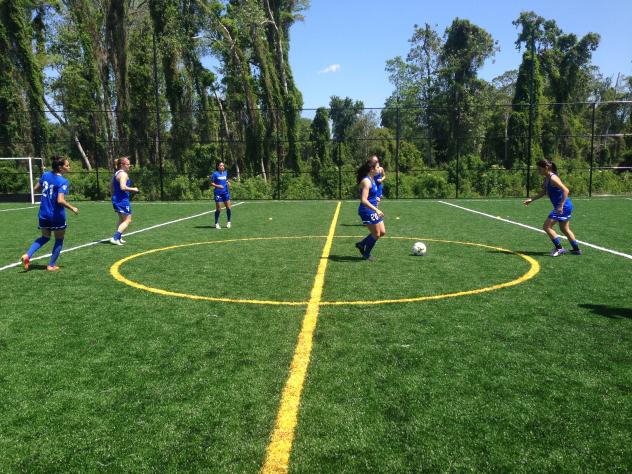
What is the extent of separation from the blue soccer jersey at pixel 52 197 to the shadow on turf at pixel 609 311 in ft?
26.5

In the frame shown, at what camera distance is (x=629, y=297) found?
6.59 metres

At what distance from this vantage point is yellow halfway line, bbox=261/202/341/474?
293 cm

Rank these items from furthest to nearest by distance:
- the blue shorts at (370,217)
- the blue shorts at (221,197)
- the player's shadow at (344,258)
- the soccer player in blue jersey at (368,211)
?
the blue shorts at (221,197) < the player's shadow at (344,258) < the blue shorts at (370,217) < the soccer player in blue jersey at (368,211)

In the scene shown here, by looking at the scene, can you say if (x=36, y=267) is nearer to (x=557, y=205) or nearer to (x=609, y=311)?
(x=609, y=311)

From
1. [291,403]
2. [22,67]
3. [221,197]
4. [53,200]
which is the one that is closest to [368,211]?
[53,200]

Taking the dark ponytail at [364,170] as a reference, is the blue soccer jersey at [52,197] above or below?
below

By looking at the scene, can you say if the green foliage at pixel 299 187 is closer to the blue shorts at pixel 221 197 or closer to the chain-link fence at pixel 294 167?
the chain-link fence at pixel 294 167

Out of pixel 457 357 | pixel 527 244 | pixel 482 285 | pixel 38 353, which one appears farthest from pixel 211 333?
pixel 527 244

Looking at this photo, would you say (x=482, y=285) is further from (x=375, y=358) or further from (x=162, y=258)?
Result: (x=162, y=258)

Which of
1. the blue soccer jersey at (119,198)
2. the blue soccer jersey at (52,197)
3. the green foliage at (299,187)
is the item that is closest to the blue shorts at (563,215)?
the blue soccer jersey at (52,197)

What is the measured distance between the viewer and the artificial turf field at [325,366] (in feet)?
9.94

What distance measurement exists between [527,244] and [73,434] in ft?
35.0

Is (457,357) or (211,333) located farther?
(211,333)

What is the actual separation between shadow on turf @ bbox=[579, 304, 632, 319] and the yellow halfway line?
328cm
